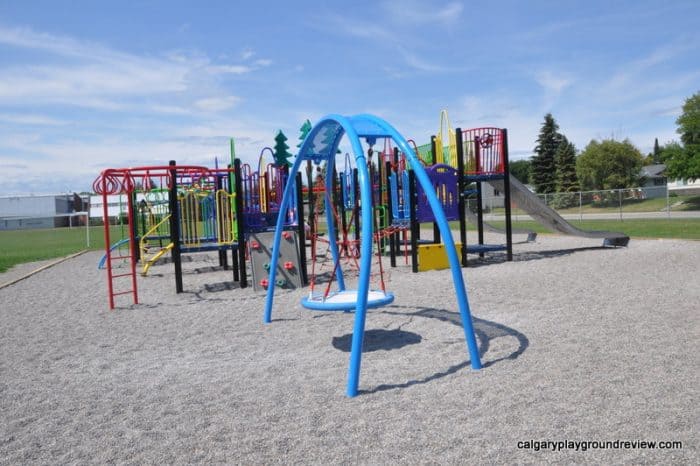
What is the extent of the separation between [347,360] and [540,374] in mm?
1743

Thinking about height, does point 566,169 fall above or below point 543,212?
above

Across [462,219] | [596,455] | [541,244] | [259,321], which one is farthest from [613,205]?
[596,455]

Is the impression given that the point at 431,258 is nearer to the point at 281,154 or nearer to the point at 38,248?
the point at 281,154

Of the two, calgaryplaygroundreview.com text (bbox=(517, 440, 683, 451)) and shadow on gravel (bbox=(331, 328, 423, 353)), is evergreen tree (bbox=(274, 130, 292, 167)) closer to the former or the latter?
shadow on gravel (bbox=(331, 328, 423, 353))

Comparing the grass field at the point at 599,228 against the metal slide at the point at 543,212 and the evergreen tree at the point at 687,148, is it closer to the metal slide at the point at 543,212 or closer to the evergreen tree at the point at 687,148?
the metal slide at the point at 543,212

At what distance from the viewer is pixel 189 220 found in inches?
453

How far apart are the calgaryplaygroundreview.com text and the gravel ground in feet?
0.12

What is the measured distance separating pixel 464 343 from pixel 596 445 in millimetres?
2552

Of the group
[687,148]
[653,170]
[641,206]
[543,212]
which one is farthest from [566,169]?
[543,212]

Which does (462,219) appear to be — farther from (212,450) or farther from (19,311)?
(212,450)

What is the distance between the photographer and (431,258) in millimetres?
12258

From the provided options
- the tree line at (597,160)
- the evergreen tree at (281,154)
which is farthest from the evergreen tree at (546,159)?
the evergreen tree at (281,154)

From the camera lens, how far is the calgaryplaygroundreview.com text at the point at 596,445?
3.18m

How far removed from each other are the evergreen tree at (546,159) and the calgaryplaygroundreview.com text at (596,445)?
5891 centimetres
